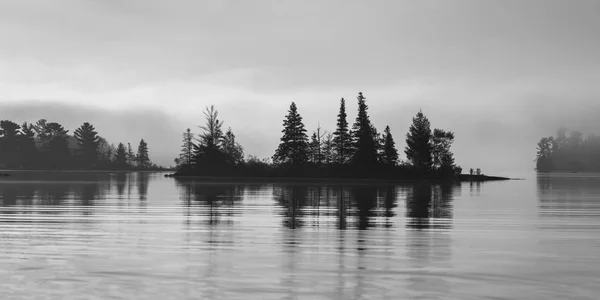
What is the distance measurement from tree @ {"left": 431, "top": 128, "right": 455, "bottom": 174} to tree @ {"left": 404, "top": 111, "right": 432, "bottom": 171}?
5.74 feet

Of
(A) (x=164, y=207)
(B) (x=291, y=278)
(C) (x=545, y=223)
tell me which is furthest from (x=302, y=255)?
(A) (x=164, y=207)

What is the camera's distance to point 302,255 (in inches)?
543

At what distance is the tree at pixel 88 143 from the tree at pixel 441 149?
112412 mm

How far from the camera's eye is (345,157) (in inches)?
4151

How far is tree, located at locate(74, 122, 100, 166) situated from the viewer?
6870 inches

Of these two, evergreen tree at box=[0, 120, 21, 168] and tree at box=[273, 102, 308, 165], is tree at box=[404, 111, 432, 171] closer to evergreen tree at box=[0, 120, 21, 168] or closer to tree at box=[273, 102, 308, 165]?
tree at box=[273, 102, 308, 165]

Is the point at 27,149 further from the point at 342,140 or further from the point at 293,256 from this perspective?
the point at 293,256

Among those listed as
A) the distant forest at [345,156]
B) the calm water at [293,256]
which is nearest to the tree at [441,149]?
the distant forest at [345,156]

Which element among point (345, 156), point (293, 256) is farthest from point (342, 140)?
point (293, 256)

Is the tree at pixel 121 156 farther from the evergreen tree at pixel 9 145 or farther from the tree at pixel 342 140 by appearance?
the tree at pixel 342 140

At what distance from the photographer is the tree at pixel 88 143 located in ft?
573

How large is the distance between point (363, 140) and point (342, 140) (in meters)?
8.34

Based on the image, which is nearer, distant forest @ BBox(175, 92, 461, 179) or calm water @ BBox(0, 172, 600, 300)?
calm water @ BBox(0, 172, 600, 300)

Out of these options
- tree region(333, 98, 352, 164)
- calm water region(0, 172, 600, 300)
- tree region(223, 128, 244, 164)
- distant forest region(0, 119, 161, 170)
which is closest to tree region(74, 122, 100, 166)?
distant forest region(0, 119, 161, 170)
